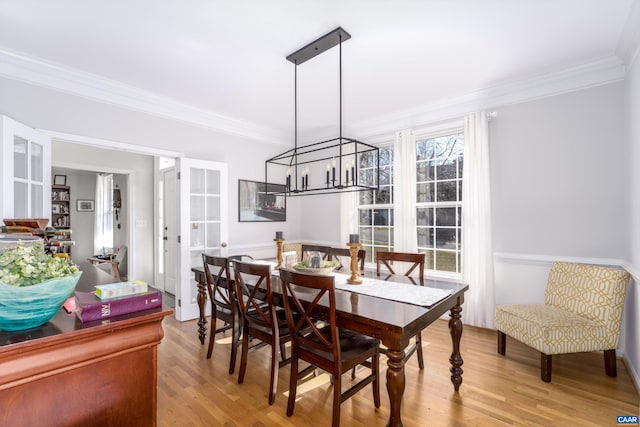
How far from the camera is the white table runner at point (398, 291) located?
1.96 m

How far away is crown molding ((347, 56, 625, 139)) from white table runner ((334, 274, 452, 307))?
2322 mm

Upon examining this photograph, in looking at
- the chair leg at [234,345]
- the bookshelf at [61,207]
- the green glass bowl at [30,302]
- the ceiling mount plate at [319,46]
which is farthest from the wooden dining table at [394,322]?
the bookshelf at [61,207]

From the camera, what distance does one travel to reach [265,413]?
1999mm

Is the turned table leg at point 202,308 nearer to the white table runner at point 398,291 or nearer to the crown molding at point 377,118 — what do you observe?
the white table runner at point 398,291

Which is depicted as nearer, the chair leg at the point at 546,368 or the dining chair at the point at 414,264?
the chair leg at the point at 546,368

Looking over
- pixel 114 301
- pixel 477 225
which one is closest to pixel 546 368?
pixel 477 225

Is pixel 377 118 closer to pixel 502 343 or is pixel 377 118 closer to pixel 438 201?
pixel 438 201

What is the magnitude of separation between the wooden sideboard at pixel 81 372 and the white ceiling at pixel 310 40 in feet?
6.61

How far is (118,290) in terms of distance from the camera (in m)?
1.13

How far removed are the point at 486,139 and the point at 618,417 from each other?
2544mm

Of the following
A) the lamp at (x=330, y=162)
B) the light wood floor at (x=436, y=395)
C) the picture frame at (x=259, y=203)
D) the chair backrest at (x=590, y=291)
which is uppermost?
the lamp at (x=330, y=162)

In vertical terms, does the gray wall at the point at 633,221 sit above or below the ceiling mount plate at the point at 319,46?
below

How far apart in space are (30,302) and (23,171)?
2245mm

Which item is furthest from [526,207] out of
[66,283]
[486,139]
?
[66,283]
